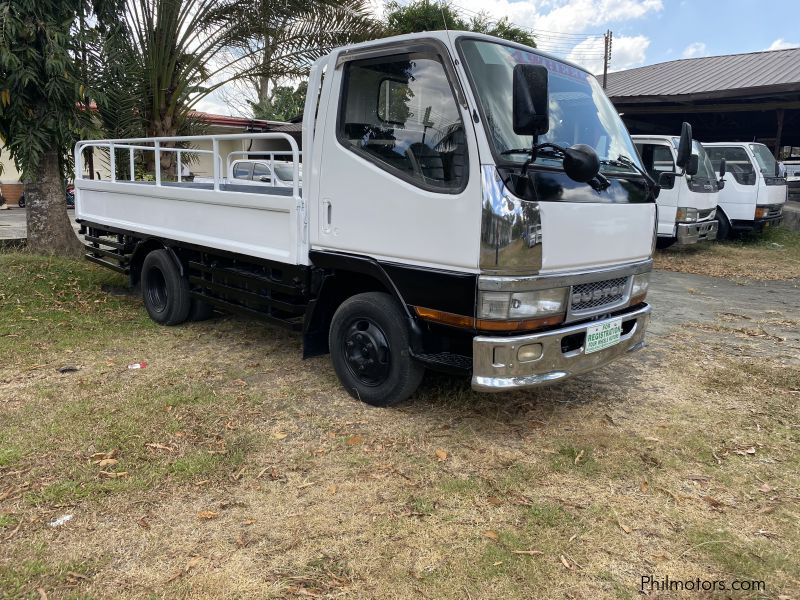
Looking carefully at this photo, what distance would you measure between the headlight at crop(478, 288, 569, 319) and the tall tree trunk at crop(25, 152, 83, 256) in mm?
7308

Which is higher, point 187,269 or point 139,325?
point 187,269

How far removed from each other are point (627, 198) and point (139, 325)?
463 cm

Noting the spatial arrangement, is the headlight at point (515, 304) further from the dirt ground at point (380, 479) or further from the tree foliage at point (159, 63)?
the tree foliage at point (159, 63)

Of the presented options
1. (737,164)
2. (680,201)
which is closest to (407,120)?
(680,201)

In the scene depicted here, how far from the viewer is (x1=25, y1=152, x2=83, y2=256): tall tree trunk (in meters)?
8.26

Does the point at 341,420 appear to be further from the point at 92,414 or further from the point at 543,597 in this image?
the point at 543,597

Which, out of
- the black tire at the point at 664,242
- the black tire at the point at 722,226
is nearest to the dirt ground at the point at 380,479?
the black tire at the point at 664,242

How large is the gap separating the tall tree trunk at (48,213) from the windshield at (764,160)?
12.7 meters

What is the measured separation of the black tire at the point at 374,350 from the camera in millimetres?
3807

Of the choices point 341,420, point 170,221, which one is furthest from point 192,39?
point 341,420

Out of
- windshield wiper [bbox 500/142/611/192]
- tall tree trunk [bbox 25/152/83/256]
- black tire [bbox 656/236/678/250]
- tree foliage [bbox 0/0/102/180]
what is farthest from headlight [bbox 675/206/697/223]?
tall tree trunk [bbox 25/152/83/256]

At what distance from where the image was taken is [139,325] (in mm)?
6016

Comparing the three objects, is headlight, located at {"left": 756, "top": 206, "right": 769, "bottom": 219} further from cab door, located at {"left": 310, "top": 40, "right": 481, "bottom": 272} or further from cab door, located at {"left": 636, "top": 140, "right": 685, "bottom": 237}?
cab door, located at {"left": 310, "top": 40, "right": 481, "bottom": 272}

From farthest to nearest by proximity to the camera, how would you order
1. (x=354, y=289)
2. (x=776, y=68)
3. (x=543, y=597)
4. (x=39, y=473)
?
(x=776, y=68)
(x=354, y=289)
(x=39, y=473)
(x=543, y=597)
